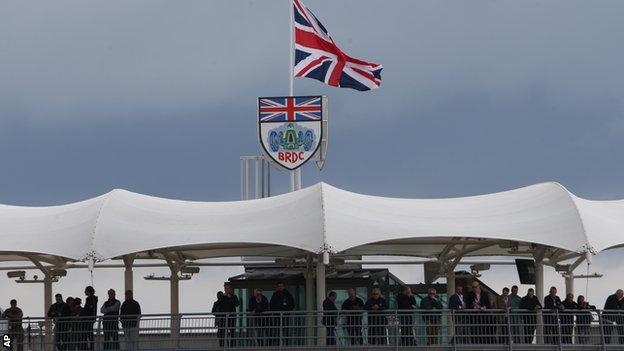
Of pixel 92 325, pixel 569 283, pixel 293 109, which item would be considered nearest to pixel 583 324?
pixel 569 283

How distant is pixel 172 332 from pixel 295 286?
260 inches

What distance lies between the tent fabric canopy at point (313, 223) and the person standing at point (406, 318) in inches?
58.4

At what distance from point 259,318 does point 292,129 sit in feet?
33.8

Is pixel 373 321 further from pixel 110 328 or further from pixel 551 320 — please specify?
pixel 110 328

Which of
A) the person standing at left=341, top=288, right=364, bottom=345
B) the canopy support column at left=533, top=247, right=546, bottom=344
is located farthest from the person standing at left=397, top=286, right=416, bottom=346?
the canopy support column at left=533, top=247, right=546, bottom=344

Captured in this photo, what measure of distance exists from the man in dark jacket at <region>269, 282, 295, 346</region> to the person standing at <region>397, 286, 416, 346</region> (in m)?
2.60

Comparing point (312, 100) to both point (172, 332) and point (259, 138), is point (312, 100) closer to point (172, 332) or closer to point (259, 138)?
point (259, 138)

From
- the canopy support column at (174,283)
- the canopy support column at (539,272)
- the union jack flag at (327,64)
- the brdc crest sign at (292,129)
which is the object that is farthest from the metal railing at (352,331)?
the union jack flag at (327,64)

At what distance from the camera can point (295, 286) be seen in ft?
139

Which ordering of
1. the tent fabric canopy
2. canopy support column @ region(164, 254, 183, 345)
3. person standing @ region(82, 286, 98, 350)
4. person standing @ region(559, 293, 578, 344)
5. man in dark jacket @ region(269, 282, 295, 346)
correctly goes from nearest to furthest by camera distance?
man in dark jacket @ region(269, 282, 295, 346), person standing @ region(559, 293, 578, 344), person standing @ region(82, 286, 98, 350), the tent fabric canopy, canopy support column @ region(164, 254, 183, 345)

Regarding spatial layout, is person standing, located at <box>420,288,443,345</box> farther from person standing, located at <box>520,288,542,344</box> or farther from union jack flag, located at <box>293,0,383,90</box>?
union jack flag, located at <box>293,0,383,90</box>

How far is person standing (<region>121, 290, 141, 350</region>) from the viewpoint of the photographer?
36.0m

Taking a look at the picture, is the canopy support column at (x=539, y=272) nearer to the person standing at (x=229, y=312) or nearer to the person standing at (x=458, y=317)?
the person standing at (x=458, y=317)

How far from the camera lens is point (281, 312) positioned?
35656 millimetres
